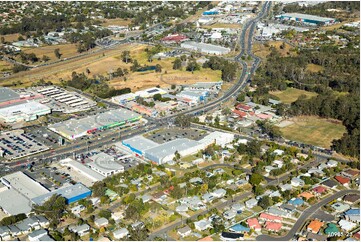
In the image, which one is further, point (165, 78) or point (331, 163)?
point (165, 78)

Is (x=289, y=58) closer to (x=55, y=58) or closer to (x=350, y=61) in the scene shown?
(x=350, y=61)

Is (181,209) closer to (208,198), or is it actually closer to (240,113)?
A: (208,198)

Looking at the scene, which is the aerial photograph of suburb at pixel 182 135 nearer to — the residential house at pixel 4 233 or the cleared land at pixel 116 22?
the residential house at pixel 4 233

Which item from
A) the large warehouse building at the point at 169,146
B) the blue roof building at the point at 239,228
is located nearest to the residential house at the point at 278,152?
the large warehouse building at the point at 169,146

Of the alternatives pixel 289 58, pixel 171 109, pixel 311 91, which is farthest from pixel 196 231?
pixel 289 58

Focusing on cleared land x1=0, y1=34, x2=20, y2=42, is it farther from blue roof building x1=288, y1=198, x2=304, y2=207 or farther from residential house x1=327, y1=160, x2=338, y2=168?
blue roof building x1=288, y1=198, x2=304, y2=207

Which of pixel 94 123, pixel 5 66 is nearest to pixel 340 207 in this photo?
pixel 94 123
